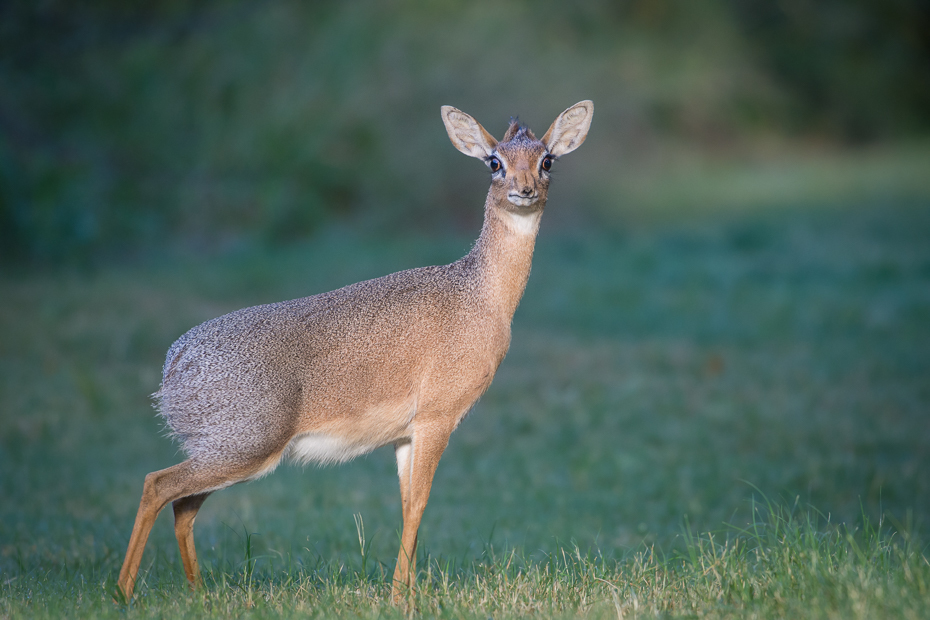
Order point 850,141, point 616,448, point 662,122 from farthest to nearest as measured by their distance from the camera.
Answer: point 850,141
point 662,122
point 616,448

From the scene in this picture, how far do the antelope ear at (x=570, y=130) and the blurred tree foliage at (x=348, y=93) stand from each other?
33.6 ft

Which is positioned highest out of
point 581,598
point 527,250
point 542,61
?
point 542,61

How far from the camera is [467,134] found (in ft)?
19.6

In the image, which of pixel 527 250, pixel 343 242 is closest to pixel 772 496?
pixel 527 250

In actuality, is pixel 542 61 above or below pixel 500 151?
above

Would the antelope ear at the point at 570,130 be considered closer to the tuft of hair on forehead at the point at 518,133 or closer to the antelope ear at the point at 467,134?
the tuft of hair on forehead at the point at 518,133

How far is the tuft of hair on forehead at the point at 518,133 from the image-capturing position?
5.94m

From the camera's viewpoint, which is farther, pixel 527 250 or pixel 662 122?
pixel 662 122

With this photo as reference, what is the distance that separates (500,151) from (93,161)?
12.9 metres

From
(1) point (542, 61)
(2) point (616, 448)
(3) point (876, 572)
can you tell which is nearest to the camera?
(3) point (876, 572)

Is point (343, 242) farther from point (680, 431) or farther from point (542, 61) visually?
point (680, 431)

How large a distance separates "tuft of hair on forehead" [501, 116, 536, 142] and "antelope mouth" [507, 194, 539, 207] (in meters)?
0.46

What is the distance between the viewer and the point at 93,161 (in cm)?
1702

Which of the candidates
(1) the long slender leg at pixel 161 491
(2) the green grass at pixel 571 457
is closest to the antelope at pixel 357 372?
(1) the long slender leg at pixel 161 491
